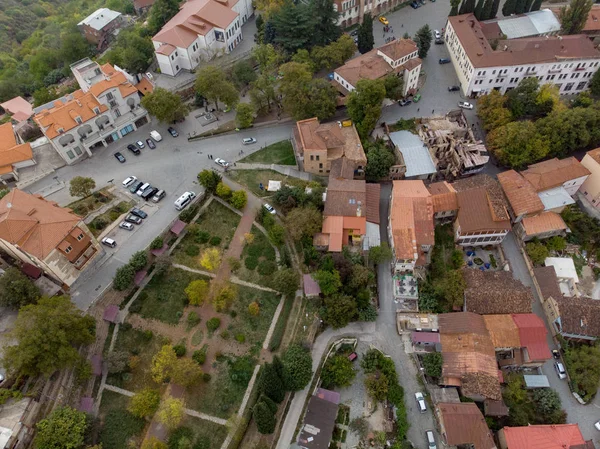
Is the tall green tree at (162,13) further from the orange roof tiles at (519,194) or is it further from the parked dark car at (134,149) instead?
the orange roof tiles at (519,194)

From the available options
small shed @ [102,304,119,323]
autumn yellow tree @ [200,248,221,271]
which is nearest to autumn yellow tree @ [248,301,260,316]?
autumn yellow tree @ [200,248,221,271]

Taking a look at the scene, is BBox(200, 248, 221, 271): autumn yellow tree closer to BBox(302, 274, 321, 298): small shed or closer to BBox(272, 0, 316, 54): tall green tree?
BBox(302, 274, 321, 298): small shed

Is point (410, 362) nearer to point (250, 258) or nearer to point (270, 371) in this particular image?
point (270, 371)

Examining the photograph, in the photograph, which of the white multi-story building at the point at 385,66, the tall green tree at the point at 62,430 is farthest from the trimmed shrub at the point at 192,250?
the white multi-story building at the point at 385,66

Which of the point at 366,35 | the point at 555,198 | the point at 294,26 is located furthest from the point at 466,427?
the point at 294,26

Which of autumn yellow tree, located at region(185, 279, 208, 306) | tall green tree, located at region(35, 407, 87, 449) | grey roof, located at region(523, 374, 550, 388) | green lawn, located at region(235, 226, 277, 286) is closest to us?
tall green tree, located at region(35, 407, 87, 449)

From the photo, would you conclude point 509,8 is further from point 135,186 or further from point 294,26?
point 135,186
